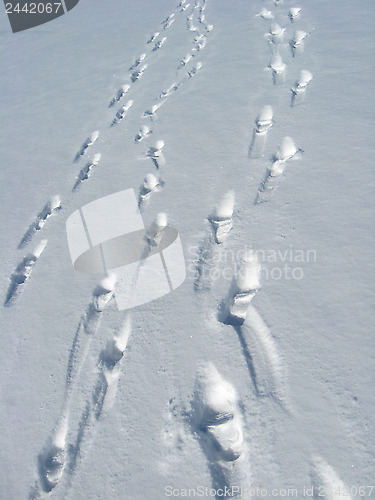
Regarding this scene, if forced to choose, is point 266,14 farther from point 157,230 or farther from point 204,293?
point 204,293

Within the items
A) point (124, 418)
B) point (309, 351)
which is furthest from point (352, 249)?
point (124, 418)

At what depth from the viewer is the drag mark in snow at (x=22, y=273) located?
1.43m

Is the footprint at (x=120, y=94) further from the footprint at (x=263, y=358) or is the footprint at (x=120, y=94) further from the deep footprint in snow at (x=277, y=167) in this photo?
the footprint at (x=263, y=358)

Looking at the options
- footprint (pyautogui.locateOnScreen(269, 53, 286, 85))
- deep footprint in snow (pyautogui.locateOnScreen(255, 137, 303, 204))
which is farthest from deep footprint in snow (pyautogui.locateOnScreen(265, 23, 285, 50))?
deep footprint in snow (pyautogui.locateOnScreen(255, 137, 303, 204))

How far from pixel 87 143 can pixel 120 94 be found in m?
0.64

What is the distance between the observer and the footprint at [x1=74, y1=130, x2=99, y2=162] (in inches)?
79.7

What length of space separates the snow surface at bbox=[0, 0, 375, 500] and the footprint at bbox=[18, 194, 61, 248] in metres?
0.02

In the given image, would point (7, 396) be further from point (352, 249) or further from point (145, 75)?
point (145, 75)

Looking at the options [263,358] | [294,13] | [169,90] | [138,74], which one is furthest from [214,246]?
[294,13]

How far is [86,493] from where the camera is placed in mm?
950

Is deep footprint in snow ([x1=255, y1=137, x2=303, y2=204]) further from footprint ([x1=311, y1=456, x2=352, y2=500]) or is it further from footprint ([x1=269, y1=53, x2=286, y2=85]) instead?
footprint ([x1=311, y1=456, x2=352, y2=500])

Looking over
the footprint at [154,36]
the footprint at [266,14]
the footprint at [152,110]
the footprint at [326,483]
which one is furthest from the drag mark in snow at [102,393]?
the footprint at [266,14]

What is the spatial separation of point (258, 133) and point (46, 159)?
1333mm

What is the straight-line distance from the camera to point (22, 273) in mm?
1493
